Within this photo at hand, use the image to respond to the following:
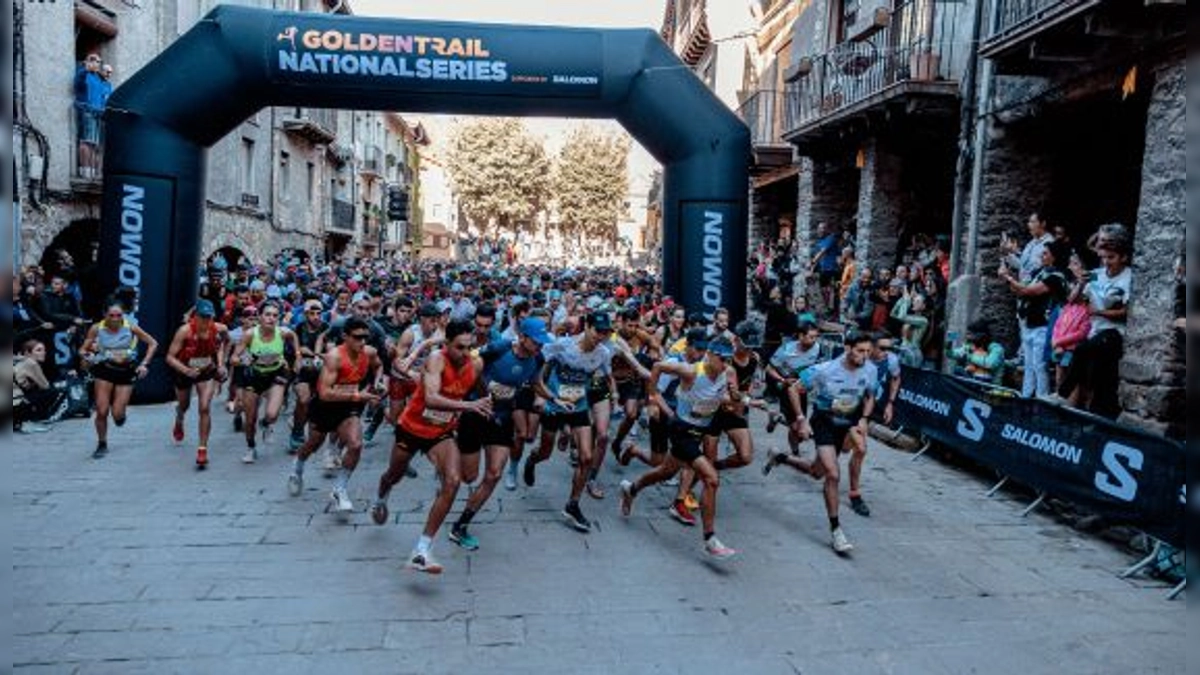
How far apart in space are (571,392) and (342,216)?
98.1 feet

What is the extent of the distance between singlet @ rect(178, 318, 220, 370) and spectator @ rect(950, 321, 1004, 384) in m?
8.76

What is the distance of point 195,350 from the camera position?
9.02 meters

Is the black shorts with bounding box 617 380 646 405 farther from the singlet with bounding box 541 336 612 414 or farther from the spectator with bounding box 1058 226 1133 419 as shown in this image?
the spectator with bounding box 1058 226 1133 419

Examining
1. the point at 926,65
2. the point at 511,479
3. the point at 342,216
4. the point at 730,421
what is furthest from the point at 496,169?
the point at 730,421

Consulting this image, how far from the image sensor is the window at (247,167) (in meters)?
23.2

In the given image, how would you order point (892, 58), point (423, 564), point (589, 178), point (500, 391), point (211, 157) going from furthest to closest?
point (589, 178) → point (211, 157) → point (892, 58) → point (500, 391) → point (423, 564)

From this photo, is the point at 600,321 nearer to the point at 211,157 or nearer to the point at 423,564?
the point at 423,564

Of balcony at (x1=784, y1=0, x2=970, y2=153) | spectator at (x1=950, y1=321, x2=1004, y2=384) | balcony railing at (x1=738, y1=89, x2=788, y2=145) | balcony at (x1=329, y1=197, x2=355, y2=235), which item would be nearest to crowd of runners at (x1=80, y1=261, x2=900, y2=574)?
spectator at (x1=950, y1=321, x2=1004, y2=384)

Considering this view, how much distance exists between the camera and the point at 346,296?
1161 cm

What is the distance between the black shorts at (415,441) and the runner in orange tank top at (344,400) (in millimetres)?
878

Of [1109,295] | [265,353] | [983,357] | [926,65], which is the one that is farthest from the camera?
[926,65]

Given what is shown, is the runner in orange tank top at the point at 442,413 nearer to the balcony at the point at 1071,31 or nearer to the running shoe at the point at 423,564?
the running shoe at the point at 423,564

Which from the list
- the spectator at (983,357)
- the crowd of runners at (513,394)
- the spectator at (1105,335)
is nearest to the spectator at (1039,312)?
the spectator at (983,357)

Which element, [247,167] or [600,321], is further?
[247,167]
